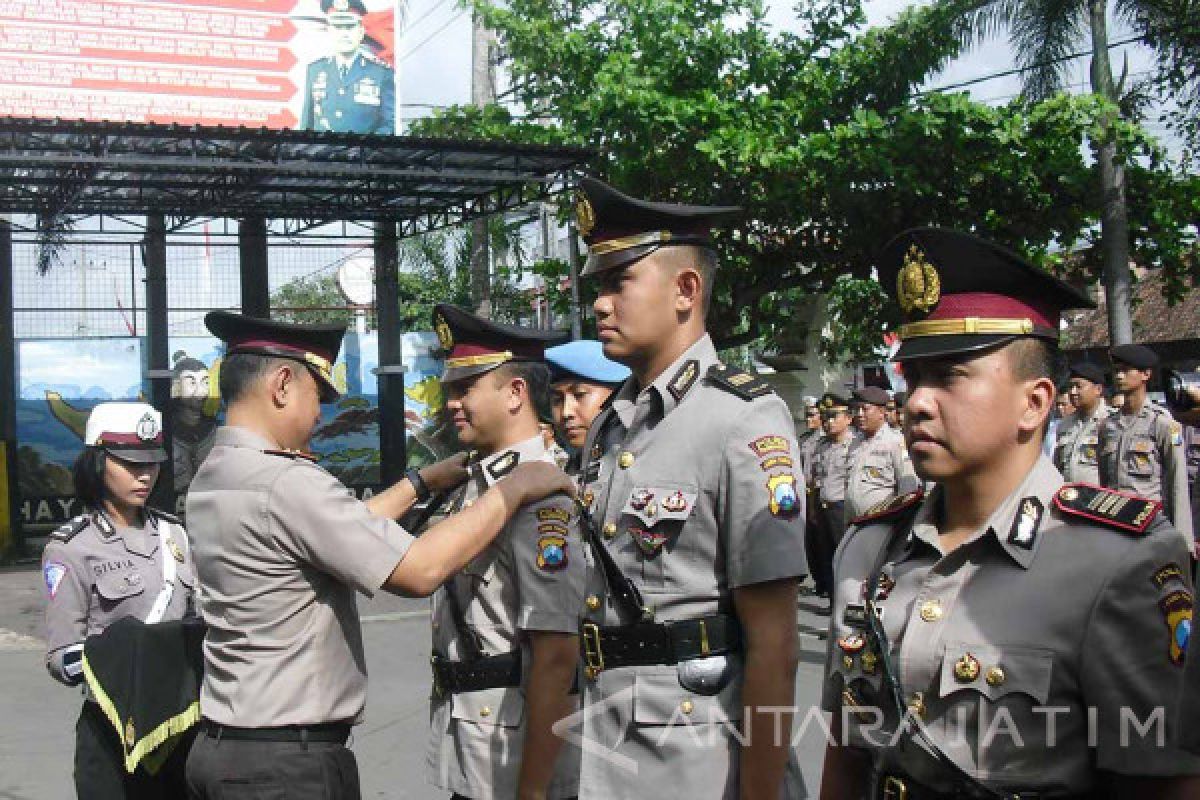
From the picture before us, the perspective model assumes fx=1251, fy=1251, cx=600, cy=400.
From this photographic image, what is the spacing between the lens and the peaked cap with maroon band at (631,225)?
110 inches

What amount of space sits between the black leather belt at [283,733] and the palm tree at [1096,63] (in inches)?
440

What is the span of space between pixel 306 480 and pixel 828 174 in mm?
10607

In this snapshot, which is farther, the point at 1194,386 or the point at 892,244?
the point at 1194,386

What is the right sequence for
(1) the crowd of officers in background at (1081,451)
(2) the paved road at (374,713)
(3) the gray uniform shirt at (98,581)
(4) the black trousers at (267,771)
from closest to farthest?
1. (4) the black trousers at (267,771)
2. (3) the gray uniform shirt at (98,581)
3. (2) the paved road at (374,713)
4. (1) the crowd of officers in background at (1081,451)

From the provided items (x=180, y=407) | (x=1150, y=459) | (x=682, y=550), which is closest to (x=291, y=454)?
(x=682, y=550)

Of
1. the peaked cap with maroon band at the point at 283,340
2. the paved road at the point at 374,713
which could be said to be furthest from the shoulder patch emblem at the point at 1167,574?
the paved road at the point at 374,713

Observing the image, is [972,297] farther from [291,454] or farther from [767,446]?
[291,454]

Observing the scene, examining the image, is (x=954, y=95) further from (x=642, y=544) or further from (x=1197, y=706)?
(x=1197, y=706)

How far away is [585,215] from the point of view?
9.64ft

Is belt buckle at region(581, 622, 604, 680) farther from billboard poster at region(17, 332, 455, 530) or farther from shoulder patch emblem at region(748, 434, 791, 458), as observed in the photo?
billboard poster at region(17, 332, 455, 530)

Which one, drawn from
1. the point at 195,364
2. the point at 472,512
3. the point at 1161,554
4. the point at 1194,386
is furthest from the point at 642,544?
the point at 195,364

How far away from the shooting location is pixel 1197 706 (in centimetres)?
161

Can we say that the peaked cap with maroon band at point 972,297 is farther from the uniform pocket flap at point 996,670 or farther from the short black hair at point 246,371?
the short black hair at point 246,371

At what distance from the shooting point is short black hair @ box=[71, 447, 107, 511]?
430 centimetres
